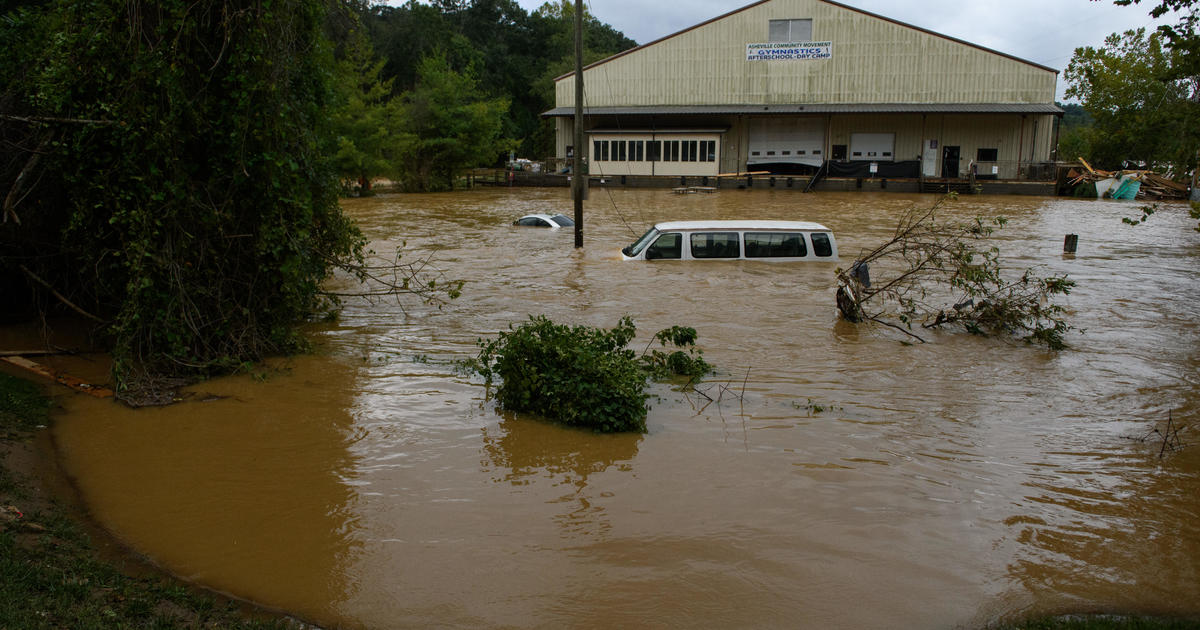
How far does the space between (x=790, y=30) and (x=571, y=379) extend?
46005 mm

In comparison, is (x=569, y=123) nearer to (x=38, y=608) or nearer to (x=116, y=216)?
(x=116, y=216)

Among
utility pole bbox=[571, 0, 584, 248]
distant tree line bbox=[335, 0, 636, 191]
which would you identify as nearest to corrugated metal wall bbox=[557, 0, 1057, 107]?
distant tree line bbox=[335, 0, 636, 191]

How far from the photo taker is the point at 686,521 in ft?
21.7

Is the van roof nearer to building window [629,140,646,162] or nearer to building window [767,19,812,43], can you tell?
building window [629,140,646,162]

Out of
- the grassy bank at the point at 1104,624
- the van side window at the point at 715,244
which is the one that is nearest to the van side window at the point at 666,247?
the van side window at the point at 715,244

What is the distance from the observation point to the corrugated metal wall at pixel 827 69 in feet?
157

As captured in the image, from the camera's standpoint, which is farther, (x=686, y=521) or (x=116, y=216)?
(x=116, y=216)

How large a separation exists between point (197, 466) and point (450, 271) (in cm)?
1167

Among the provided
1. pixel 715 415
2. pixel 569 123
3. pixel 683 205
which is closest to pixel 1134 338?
pixel 715 415

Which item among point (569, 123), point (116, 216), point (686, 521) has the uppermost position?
point (569, 123)

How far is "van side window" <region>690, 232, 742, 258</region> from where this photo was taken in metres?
16.5

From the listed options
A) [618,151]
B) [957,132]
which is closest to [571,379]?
[618,151]

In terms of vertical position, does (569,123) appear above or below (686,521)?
above

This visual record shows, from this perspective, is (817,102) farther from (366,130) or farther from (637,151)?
(366,130)
